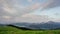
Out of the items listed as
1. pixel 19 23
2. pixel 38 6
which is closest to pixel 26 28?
pixel 19 23

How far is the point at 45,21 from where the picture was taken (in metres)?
Result: 4.06

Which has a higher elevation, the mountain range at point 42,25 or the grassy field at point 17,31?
the mountain range at point 42,25

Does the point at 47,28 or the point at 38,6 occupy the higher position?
the point at 38,6

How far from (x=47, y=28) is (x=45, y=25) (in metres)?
0.05

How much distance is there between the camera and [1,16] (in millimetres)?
4059

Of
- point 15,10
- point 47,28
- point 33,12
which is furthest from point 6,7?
point 47,28

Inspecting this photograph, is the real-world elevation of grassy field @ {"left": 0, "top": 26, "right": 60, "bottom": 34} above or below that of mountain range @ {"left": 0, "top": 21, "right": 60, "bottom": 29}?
below

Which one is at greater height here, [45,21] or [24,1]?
[24,1]

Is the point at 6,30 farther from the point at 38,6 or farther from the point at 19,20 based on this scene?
the point at 38,6

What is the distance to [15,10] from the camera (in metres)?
4.07

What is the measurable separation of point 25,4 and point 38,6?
0.66 feet

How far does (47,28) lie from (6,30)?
609 millimetres

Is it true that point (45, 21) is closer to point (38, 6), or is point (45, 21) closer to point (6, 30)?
point (38, 6)

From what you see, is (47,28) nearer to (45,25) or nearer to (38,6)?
(45,25)
